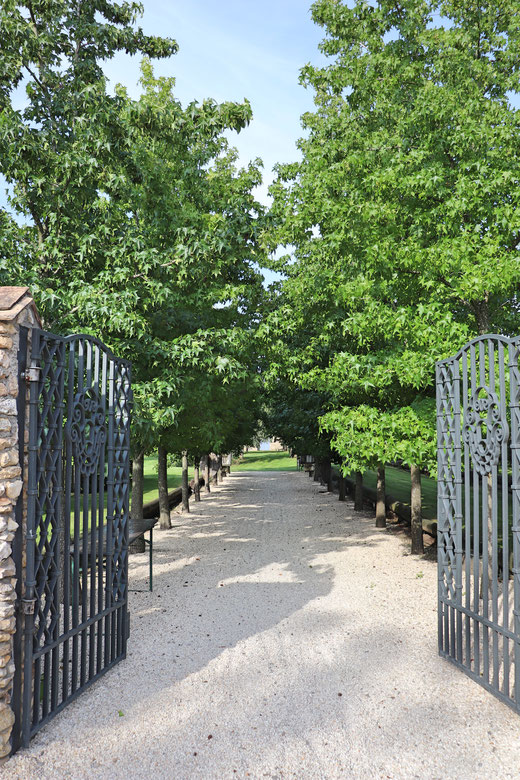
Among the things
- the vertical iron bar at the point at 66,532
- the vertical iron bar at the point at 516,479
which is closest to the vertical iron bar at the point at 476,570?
the vertical iron bar at the point at 516,479

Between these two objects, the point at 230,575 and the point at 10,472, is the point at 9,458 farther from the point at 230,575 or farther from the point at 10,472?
the point at 230,575

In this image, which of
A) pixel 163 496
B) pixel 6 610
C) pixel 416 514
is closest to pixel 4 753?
pixel 6 610

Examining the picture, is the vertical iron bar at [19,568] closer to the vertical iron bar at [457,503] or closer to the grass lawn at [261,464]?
the vertical iron bar at [457,503]

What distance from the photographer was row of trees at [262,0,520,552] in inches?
327

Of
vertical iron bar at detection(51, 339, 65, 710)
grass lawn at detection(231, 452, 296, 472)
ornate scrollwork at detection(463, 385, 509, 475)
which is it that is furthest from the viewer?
grass lawn at detection(231, 452, 296, 472)

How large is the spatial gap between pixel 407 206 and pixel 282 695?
766 cm

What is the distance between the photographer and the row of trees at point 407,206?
8.30 meters

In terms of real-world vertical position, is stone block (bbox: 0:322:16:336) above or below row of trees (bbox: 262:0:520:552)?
below

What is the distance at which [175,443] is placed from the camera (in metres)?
13.2

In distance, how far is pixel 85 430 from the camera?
5609 millimetres

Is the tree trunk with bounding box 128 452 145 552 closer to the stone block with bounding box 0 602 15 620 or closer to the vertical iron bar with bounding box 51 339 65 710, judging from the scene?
the vertical iron bar with bounding box 51 339 65 710

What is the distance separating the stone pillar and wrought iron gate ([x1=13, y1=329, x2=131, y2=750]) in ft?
0.36

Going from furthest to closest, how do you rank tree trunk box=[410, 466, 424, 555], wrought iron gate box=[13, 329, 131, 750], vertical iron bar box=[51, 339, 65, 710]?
tree trunk box=[410, 466, 424, 555] < vertical iron bar box=[51, 339, 65, 710] < wrought iron gate box=[13, 329, 131, 750]

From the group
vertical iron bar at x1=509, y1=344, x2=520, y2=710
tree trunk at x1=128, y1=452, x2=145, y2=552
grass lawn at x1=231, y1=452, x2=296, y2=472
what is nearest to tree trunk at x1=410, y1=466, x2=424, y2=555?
tree trunk at x1=128, y1=452, x2=145, y2=552
